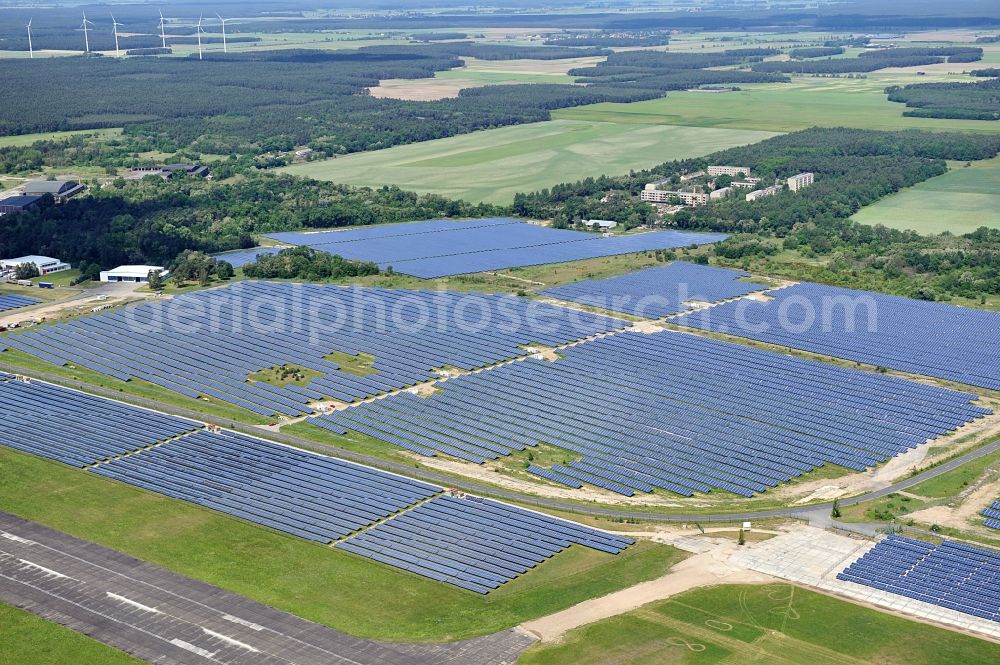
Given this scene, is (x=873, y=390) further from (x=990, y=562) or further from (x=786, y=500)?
(x=990, y=562)

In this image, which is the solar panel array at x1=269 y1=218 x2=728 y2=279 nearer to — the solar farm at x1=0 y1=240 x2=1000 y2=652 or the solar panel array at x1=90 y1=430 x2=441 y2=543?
the solar farm at x1=0 y1=240 x2=1000 y2=652

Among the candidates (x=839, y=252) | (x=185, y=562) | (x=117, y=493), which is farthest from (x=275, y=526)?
(x=839, y=252)

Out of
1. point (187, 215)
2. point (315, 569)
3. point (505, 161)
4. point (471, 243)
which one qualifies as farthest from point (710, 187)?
point (315, 569)

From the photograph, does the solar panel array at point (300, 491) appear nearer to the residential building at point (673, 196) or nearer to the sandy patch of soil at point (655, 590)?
the sandy patch of soil at point (655, 590)

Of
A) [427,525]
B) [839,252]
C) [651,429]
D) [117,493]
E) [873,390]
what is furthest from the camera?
[839,252]

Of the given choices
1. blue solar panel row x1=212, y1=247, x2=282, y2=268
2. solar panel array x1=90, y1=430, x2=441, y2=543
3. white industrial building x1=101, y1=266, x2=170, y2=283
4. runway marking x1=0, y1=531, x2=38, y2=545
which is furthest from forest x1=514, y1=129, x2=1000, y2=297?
runway marking x1=0, y1=531, x2=38, y2=545

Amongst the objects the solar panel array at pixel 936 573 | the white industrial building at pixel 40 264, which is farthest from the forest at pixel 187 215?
the solar panel array at pixel 936 573
